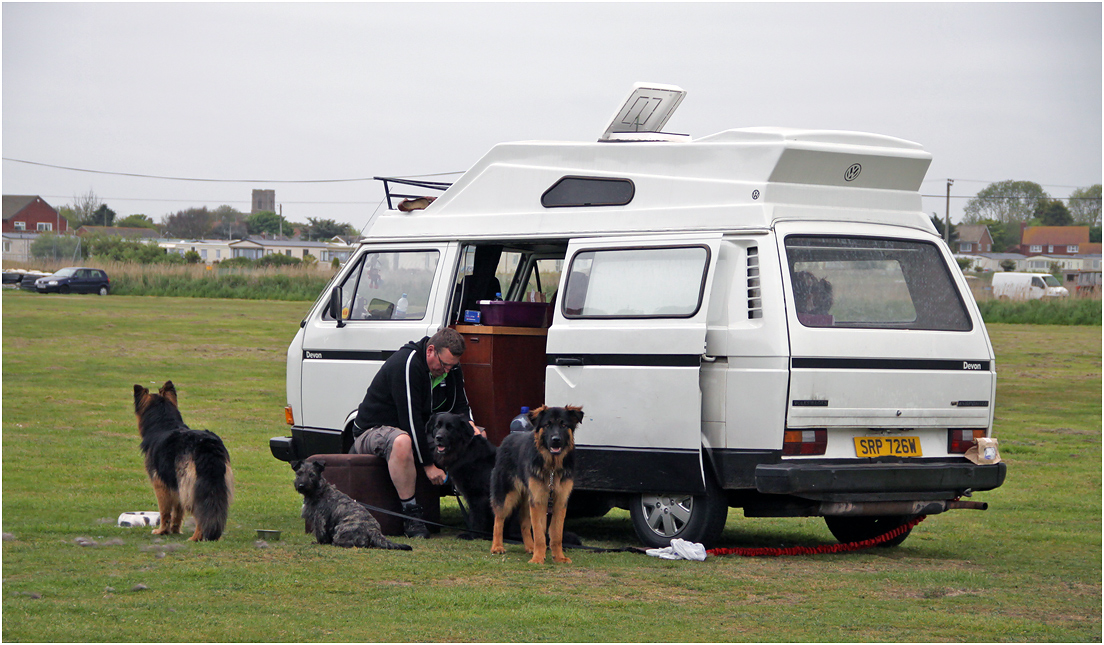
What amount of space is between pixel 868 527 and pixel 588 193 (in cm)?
334

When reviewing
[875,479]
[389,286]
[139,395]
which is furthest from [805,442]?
[139,395]

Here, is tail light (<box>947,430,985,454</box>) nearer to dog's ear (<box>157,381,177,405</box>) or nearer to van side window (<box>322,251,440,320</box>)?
van side window (<box>322,251,440,320</box>)

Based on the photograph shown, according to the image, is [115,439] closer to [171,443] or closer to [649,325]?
[171,443]

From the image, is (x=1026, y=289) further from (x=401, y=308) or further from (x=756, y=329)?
(x=756, y=329)

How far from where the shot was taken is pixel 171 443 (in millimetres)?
8211

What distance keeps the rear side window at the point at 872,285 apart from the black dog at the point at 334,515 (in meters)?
3.24

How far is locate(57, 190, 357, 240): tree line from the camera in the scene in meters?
109

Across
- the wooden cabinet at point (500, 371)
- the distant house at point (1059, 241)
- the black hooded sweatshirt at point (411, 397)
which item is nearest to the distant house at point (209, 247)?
the distant house at point (1059, 241)

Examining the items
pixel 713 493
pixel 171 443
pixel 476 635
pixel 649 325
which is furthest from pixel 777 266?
pixel 171 443

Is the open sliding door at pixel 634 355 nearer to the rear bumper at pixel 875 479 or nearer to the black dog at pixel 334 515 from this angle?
the rear bumper at pixel 875 479

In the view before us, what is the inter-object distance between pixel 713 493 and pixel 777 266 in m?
1.58

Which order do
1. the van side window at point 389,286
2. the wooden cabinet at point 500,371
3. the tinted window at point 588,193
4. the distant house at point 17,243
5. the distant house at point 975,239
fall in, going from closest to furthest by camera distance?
the tinted window at point 588,193, the wooden cabinet at point 500,371, the van side window at point 389,286, the distant house at point 17,243, the distant house at point 975,239

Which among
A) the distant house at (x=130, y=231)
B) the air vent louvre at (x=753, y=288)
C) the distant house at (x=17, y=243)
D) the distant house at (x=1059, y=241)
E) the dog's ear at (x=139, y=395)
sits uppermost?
the distant house at (x=1059, y=241)

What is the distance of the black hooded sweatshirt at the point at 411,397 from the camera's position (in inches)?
351
